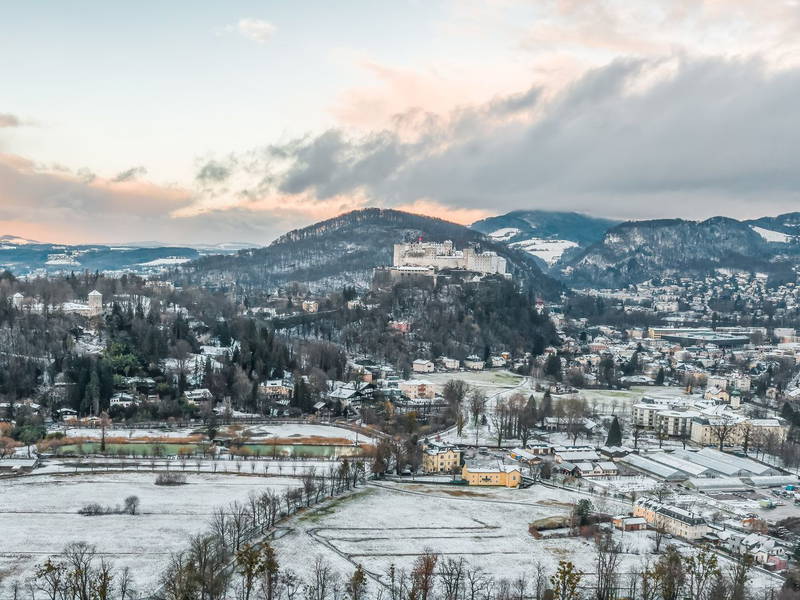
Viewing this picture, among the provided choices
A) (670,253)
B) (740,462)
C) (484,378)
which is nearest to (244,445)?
(740,462)

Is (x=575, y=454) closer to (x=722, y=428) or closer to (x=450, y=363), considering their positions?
(x=722, y=428)

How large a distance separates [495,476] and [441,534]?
8.04m

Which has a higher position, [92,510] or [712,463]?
[712,463]

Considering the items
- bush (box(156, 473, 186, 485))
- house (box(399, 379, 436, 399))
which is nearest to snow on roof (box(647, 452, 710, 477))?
house (box(399, 379, 436, 399))

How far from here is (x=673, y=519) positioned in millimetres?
26859

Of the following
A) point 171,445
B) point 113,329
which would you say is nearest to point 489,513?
point 171,445

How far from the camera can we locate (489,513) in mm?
28656

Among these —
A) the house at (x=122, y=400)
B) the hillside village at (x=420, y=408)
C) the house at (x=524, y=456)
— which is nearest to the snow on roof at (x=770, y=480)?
the hillside village at (x=420, y=408)

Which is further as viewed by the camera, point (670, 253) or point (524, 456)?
point (670, 253)

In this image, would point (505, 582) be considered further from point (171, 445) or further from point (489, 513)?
point (171, 445)

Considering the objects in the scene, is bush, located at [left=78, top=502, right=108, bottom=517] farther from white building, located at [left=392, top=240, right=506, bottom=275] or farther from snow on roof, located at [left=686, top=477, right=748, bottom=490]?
white building, located at [left=392, top=240, right=506, bottom=275]

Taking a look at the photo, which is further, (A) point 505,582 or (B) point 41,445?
(B) point 41,445

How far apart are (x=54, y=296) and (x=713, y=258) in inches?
6475

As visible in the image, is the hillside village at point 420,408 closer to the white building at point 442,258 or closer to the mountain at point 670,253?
the white building at point 442,258
